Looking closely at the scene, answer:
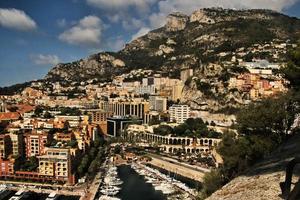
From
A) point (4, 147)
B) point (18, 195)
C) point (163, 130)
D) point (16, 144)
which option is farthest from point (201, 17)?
point (18, 195)

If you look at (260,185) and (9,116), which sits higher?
(260,185)

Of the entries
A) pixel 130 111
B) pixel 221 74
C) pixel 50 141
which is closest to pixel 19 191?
pixel 50 141

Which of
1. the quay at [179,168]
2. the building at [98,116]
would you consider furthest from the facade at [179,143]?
the building at [98,116]

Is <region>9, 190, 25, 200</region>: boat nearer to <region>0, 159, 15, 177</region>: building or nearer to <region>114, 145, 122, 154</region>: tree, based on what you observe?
<region>0, 159, 15, 177</region>: building

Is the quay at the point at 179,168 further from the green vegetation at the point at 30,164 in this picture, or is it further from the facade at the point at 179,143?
the green vegetation at the point at 30,164

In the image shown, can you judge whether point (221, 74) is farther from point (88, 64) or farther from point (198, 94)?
point (88, 64)

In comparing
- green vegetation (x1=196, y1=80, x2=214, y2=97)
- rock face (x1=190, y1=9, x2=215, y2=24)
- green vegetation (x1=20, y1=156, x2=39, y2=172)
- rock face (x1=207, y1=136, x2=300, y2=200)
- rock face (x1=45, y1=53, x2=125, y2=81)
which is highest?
rock face (x1=190, y1=9, x2=215, y2=24)

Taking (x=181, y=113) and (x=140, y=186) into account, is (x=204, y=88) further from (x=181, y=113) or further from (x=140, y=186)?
(x=140, y=186)

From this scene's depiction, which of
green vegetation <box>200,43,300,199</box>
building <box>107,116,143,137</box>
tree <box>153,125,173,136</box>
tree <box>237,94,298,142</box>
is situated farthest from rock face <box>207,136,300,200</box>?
building <box>107,116,143,137</box>
